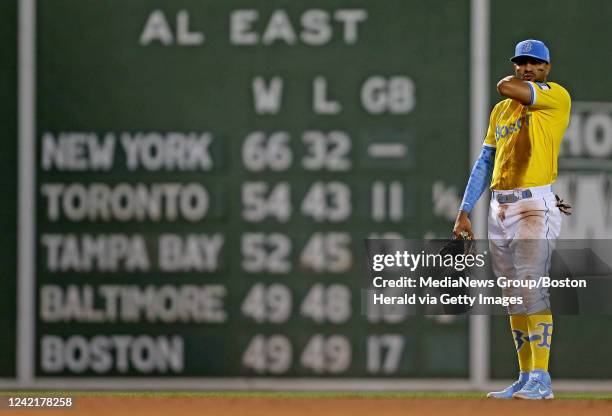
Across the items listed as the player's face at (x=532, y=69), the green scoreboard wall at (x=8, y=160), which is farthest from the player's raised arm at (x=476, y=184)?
the green scoreboard wall at (x=8, y=160)

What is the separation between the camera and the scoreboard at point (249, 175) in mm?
9539

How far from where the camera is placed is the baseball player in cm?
790

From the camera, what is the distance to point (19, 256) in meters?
9.68

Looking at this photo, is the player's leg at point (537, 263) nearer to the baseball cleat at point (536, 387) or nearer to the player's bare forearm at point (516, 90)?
the baseball cleat at point (536, 387)

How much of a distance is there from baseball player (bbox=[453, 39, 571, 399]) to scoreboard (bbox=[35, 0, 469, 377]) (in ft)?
4.83

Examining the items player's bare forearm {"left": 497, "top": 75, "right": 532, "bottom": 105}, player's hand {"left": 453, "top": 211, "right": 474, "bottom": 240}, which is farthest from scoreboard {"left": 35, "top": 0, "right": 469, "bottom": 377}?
player's bare forearm {"left": 497, "top": 75, "right": 532, "bottom": 105}

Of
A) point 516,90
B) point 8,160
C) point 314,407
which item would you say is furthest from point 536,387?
point 8,160

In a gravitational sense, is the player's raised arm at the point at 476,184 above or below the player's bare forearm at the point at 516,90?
below

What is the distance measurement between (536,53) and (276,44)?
2192mm

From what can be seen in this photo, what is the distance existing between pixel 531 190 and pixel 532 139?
288mm

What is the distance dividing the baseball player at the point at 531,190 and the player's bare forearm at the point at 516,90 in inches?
1.6

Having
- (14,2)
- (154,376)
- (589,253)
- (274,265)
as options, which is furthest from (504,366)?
(14,2)

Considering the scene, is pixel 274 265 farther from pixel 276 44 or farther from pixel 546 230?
pixel 546 230

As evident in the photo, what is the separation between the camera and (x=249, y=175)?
9539 mm
